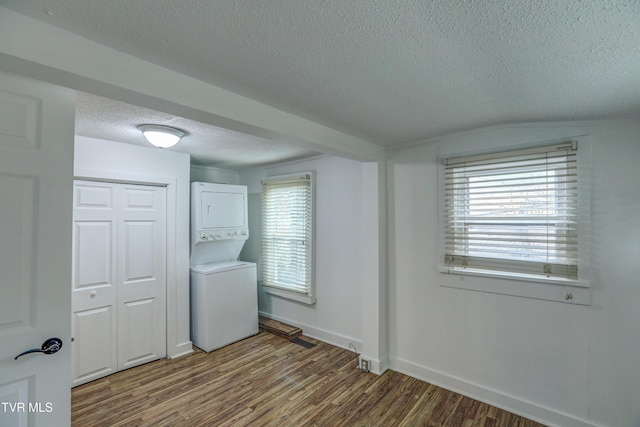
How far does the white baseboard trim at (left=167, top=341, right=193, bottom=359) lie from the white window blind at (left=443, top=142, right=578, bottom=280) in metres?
2.88

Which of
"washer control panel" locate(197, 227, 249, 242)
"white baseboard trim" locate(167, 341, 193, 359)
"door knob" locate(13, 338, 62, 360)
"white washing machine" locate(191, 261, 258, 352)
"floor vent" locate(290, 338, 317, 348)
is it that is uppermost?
"washer control panel" locate(197, 227, 249, 242)

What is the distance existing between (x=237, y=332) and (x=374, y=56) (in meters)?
3.41

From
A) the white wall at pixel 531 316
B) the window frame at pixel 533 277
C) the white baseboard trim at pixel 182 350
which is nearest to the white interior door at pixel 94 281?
the white baseboard trim at pixel 182 350

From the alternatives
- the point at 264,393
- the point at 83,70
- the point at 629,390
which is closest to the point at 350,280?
the point at 264,393

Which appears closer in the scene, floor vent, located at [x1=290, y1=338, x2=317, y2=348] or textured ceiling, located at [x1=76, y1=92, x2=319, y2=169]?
textured ceiling, located at [x1=76, y1=92, x2=319, y2=169]

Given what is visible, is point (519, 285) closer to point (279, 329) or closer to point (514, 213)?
point (514, 213)

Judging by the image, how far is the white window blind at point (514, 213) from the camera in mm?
2129

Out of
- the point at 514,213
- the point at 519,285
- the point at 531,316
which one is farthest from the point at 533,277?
the point at 514,213

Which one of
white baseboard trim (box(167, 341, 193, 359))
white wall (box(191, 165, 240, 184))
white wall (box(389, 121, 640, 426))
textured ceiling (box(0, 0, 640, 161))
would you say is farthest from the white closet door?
white wall (box(389, 121, 640, 426))

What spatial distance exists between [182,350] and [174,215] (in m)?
1.49

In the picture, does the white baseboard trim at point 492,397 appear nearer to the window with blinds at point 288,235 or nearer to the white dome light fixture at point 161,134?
the window with blinds at point 288,235

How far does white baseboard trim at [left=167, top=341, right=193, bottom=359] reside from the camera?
10.5ft

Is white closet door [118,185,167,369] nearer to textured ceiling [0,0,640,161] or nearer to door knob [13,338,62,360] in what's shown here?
door knob [13,338,62,360]

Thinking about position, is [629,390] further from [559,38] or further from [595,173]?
[559,38]
